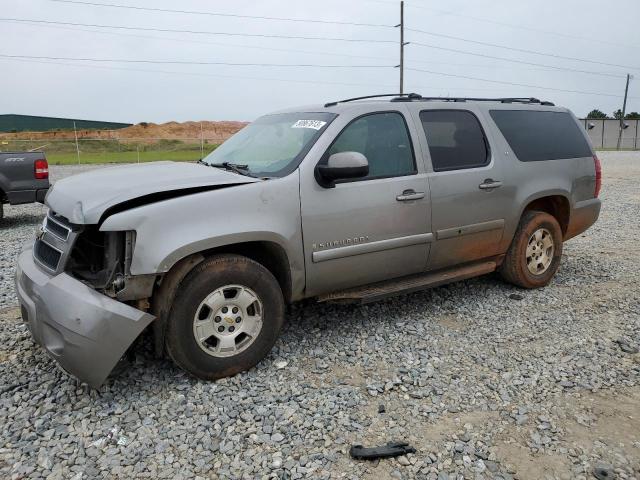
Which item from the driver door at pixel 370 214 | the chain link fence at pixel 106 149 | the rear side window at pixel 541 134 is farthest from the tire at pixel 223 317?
the chain link fence at pixel 106 149

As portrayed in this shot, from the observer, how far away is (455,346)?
12.5 feet

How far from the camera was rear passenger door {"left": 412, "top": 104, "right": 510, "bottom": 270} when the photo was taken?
416 cm

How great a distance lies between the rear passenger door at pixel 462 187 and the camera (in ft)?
13.6

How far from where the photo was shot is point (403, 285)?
4.08 meters

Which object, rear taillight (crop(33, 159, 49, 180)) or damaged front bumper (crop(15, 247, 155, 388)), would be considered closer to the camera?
damaged front bumper (crop(15, 247, 155, 388))

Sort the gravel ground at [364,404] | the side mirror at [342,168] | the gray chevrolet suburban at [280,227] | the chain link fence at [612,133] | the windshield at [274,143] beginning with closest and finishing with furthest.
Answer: the gravel ground at [364,404], the gray chevrolet suburban at [280,227], the side mirror at [342,168], the windshield at [274,143], the chain link fence at [612,133]

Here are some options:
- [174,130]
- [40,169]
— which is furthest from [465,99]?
[174,130]

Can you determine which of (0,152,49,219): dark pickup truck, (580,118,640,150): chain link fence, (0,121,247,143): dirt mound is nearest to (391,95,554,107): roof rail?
(0,152,49,219): dark pickup truck

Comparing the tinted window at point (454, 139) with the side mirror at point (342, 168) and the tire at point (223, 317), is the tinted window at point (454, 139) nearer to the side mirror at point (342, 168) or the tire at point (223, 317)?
the side mirror at point (342, 168)

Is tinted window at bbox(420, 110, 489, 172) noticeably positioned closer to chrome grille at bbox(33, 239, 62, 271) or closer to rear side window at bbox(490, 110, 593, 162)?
rear side window at bbox(490, 110, 593, 162)

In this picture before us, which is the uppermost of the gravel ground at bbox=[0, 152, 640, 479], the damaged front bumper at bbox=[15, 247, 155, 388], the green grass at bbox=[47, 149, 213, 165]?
the damaged front bumper at bbox=[15, 247, 155, 388]

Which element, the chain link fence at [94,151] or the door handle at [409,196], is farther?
the chain link fence at [94,151]

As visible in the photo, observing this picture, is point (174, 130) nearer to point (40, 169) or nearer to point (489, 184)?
point (40, 169)

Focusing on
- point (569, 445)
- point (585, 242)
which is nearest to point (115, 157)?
point (585, 242)
